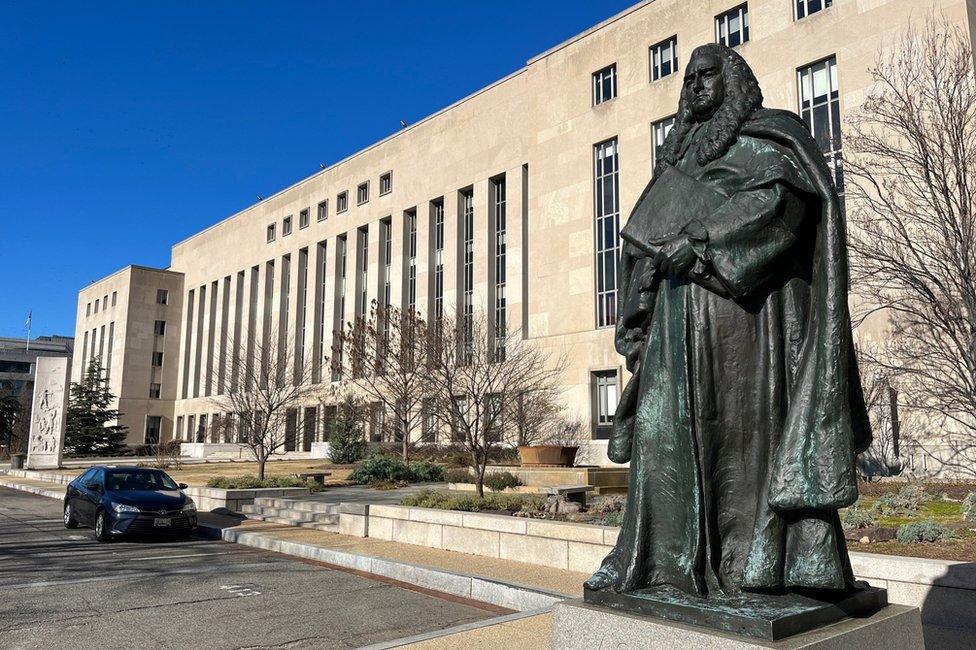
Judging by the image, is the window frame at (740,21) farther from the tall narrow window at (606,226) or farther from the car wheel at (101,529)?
the car wheel at (101,529)

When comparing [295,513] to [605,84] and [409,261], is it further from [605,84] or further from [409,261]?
[409,261]

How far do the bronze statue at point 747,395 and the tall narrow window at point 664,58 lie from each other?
31.9 meters

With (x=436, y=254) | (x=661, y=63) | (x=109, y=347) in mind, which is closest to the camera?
(x=661, y=63)

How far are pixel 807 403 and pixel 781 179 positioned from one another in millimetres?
1052

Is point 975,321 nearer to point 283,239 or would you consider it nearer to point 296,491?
point 296,491

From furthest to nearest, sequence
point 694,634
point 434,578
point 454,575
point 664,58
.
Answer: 1. point 664,58
2. point 434,578
3. point 454,575
4. point 694,634

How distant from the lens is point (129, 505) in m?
14.2

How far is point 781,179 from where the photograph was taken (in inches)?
133

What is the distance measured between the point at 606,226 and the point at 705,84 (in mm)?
31419

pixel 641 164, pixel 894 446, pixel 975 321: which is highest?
pixel 641 164

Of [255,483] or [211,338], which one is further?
[211,338]

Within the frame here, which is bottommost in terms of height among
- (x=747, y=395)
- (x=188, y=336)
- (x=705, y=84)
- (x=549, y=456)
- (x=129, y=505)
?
(x=129, y=505)

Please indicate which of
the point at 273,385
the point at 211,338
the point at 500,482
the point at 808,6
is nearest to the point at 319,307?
the point at 273,385

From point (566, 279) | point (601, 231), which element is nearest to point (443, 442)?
point (566, 279)
